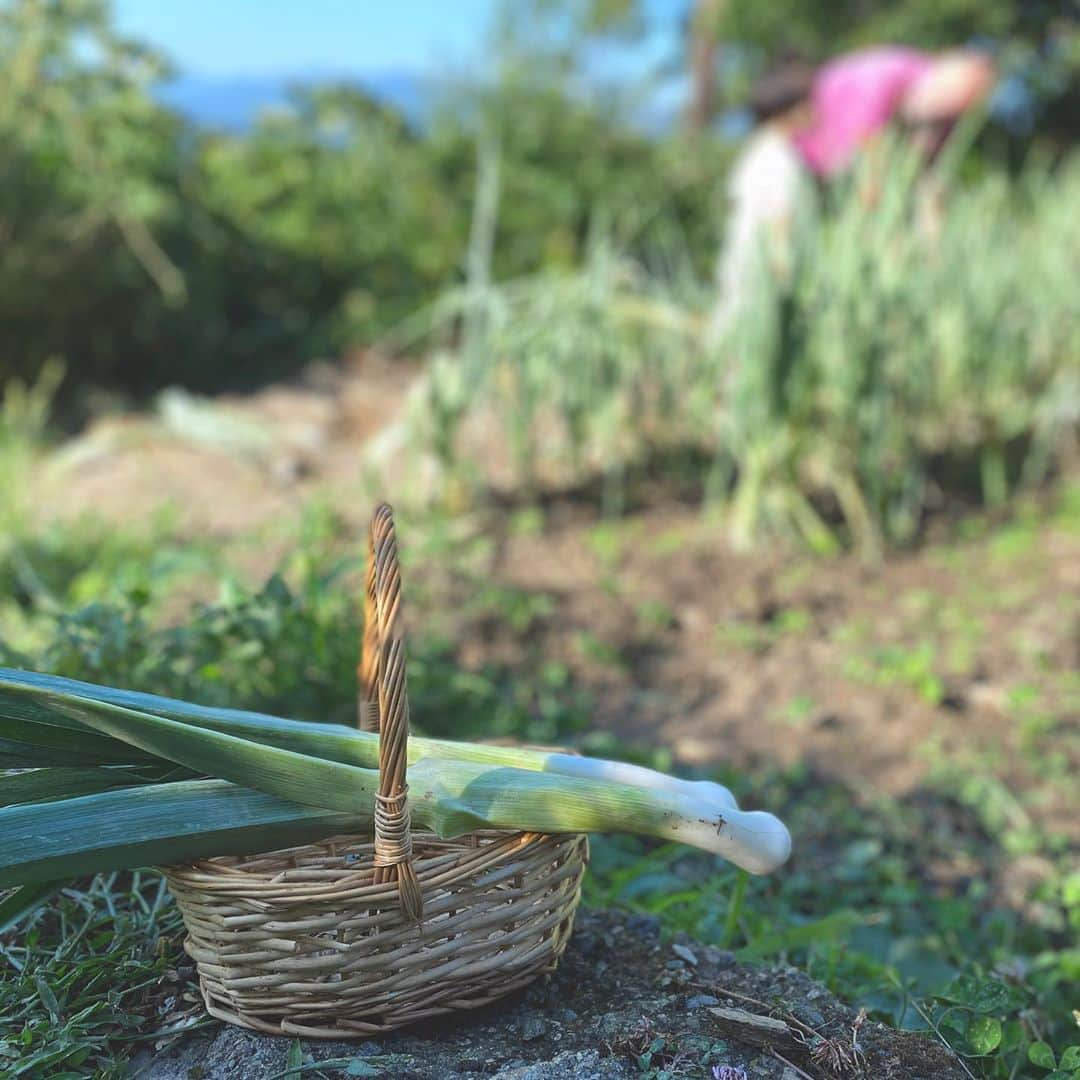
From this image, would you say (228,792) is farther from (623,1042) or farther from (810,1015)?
(810,1015)

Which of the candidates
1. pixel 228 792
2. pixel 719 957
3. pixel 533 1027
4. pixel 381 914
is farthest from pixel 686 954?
pixel 228 792

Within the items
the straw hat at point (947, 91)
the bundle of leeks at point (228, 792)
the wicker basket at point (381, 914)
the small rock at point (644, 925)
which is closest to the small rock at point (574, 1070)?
the wicker basket at point (381, 914)

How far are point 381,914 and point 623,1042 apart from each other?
0.32 metres

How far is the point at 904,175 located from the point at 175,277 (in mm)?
3376

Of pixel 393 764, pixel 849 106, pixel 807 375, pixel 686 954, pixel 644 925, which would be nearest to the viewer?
pixel 393 764

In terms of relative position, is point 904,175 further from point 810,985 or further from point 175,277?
point 175,277

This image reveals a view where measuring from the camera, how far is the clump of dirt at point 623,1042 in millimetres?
1402

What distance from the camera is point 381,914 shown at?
Result: 1379 mm

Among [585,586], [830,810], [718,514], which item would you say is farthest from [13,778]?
[718,514]

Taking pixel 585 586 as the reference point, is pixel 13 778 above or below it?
above

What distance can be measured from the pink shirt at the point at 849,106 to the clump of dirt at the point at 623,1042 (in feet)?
12.9

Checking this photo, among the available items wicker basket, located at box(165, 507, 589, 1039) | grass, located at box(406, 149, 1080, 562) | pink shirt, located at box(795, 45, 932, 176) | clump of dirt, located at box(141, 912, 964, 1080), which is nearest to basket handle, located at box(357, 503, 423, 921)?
wicker basket, located at box(165, 507, 589, 1039)

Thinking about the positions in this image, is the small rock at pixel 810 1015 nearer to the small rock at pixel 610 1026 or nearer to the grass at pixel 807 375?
the small rock at pixel 610 1026

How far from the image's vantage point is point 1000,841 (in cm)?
263
